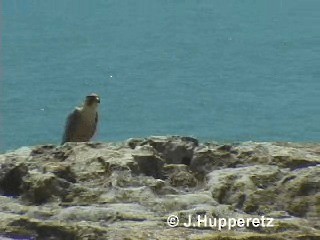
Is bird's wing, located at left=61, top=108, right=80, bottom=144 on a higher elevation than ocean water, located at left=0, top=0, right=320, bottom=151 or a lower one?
higher

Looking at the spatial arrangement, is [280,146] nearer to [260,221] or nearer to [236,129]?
[260,221]

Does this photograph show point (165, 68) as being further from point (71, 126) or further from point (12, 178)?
point (12, 178)

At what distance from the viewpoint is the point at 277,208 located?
241 cm

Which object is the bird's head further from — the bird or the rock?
the rock

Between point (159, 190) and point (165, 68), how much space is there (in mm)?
14754

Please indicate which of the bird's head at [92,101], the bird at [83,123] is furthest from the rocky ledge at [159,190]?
the bird's head at [92,101]

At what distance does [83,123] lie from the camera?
6.37 meters

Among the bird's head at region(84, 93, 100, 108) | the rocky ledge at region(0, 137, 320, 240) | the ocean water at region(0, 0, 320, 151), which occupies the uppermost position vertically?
the rocky ledge at region(0, 137, 320, 240)

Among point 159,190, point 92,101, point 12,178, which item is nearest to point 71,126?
point 92,101

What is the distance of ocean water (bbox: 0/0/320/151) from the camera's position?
13.2 meters

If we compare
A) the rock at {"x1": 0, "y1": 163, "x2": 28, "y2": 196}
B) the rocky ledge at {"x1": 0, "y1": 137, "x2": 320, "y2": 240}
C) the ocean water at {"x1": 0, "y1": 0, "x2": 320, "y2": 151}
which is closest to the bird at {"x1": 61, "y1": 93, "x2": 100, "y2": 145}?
the rocky ledge at {"x1": 0, "y1": 137, "x2": 320, "y2": 240}

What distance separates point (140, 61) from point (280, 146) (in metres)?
14.7

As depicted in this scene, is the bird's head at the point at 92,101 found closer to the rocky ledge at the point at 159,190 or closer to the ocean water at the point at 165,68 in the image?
the rocky ledge at the point at 159,190

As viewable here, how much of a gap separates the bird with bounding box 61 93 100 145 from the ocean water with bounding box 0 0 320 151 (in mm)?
4170
